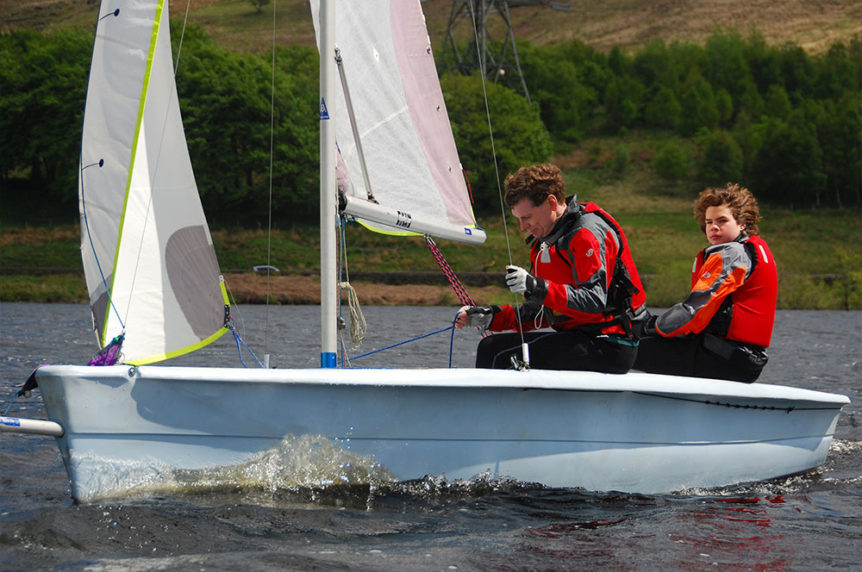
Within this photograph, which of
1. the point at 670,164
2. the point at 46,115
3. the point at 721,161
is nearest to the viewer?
the point at 46,115

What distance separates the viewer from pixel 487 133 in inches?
2603

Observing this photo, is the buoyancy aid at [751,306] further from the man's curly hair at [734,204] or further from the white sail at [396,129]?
the white sail at [396,129]

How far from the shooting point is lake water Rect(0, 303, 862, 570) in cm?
502

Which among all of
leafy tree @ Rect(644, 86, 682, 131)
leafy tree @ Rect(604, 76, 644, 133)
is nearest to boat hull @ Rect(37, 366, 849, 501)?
leafy tree @ Rect(604, 76, 644, 133)

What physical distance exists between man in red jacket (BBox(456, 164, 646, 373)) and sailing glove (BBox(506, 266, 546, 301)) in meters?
0.01

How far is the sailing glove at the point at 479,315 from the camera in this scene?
265 inches

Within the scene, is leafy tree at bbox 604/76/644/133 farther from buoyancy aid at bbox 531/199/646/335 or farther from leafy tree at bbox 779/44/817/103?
buoyancy aid at bbox 531/199/646/335

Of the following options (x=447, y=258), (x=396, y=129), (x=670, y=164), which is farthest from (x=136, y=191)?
(x=670, y=164)

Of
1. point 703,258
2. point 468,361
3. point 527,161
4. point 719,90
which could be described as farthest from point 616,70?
point 703,258

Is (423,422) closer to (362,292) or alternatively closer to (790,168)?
(362,292)

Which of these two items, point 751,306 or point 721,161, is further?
point 721,161

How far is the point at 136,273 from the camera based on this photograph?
19.9ft

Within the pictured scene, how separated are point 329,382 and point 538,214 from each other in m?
1.59

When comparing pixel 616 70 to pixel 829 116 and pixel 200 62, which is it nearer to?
pixel 829 116
